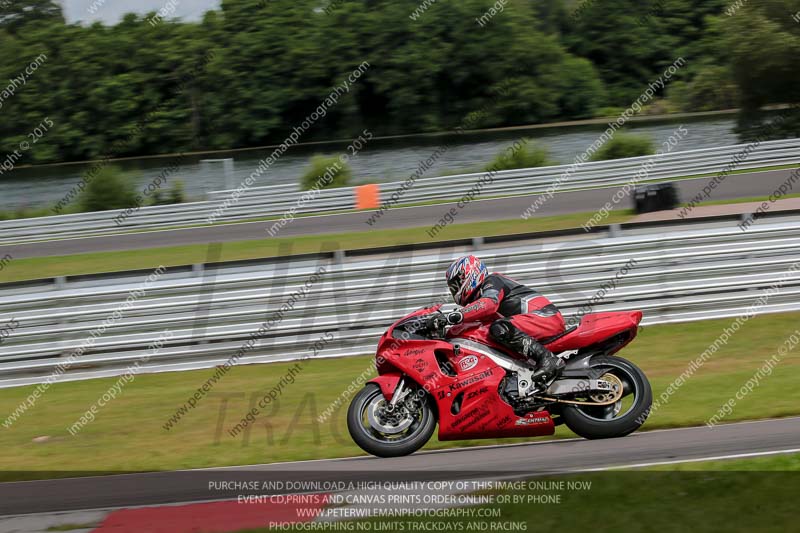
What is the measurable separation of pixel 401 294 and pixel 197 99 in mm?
50775

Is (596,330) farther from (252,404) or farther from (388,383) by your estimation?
(252,404)

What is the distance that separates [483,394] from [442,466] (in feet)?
2.26

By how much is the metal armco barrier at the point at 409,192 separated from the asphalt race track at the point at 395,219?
374 millimetres

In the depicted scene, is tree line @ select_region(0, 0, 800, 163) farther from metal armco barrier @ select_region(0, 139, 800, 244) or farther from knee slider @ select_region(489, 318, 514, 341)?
knee slider @ select_region(489, 318, 514, 341)

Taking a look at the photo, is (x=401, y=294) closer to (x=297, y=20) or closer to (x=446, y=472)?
(x=446, y=472)

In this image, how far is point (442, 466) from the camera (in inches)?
285

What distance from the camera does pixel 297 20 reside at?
200 feet

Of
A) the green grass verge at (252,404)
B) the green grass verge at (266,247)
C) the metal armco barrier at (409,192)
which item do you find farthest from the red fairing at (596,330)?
the metal armco barrier at (409,192)

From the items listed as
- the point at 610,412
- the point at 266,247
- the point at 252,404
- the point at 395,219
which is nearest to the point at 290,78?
the point at 395,219

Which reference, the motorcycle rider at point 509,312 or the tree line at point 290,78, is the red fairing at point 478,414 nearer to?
the motorcycle rider at point 509,312

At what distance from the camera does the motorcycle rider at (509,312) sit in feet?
24.7

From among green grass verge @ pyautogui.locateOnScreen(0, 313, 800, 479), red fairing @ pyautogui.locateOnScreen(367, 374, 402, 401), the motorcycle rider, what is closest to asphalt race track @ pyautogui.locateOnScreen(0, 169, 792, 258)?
green grass verge @ pyautogui.locateOnScreen(0, 313, 800, 479)

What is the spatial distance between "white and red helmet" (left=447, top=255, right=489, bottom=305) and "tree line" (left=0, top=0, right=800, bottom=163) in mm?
50747

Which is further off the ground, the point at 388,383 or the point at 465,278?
the point at 465,278
